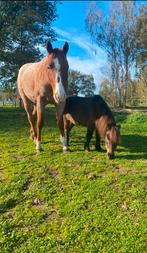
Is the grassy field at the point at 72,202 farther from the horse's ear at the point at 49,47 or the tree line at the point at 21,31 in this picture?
the tree line at the point at 21,31

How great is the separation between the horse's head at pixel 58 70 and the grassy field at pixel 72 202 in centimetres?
131

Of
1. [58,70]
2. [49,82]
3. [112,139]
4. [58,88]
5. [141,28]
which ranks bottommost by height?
[112,139]

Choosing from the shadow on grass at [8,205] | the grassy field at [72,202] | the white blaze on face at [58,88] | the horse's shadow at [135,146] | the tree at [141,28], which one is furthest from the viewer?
the tree at [141,28]

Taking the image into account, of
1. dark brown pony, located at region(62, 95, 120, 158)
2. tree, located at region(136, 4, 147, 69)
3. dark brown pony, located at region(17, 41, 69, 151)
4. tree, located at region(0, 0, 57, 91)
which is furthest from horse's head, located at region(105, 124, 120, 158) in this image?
tree, located at region(136, 4, 147, 69)

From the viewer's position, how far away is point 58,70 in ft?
20.3

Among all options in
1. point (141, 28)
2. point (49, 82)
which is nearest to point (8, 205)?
point (49, 82)

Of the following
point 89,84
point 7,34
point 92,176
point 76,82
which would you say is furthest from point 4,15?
point 89,84

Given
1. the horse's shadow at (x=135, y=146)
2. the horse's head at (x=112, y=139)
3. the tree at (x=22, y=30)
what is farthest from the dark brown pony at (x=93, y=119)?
the tree at (x=22, y=30)

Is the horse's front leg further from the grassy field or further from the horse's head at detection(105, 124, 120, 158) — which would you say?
the horse's head at detection(105, 124, 120, 158)

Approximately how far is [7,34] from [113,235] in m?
14.9

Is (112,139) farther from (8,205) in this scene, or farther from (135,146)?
(8,205)

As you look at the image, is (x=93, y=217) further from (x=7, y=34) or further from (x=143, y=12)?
(x=143, y=12)

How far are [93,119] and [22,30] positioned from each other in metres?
11.2

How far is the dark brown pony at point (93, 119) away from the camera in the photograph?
21.2ft
